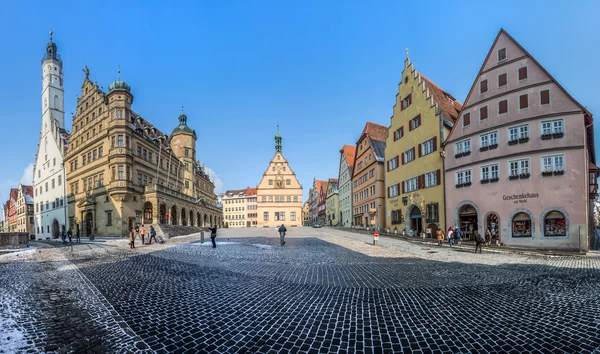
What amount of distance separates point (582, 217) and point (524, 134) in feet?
20.8

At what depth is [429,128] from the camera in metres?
30.1

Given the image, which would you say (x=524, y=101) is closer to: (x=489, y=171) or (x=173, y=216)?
(x=489, y=171)

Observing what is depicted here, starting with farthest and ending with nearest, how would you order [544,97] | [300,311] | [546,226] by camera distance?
[544,97], [546,226], [300,311]

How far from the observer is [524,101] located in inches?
891

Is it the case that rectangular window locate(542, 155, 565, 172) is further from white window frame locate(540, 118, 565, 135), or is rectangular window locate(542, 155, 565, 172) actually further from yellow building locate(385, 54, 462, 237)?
yellow building locate(385, 54, 462, 237)

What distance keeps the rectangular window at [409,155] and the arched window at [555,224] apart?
13.3 metres

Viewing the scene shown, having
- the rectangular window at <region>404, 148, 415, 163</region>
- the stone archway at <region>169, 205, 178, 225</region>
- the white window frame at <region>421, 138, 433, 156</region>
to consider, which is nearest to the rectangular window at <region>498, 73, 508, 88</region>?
the white window frame at <region>421, 138, 433, 156</region>

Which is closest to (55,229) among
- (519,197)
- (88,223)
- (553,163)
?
(88,223)

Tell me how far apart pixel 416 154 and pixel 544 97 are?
11.8m

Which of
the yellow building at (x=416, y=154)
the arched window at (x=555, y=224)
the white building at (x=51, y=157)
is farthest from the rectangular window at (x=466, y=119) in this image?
the white building at (x=51, y=157)

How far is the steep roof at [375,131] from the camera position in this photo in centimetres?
4713

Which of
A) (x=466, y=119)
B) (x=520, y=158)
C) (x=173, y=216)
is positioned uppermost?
(x=466, y=119)

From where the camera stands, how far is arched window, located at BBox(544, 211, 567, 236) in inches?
811

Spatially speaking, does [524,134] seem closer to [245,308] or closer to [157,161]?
[245,308]
